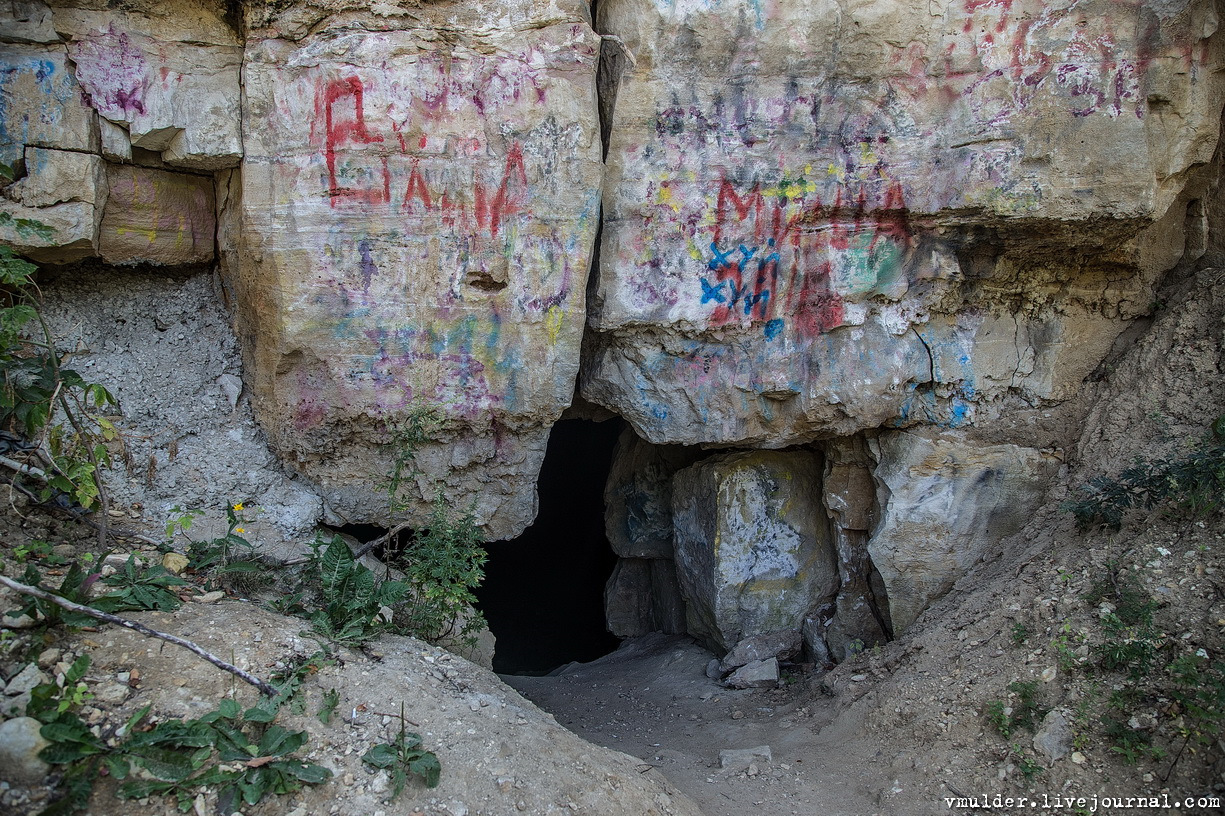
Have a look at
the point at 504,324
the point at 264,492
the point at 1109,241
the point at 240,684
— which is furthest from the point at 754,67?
the point at 240,684

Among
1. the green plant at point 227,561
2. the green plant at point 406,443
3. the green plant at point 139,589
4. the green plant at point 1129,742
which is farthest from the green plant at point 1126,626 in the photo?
the green plant at point 139,589

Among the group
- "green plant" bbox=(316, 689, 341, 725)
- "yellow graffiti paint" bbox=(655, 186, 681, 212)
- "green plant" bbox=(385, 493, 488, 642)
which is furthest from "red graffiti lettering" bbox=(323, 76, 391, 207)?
"green plant" bbox=(316, 689, 341, 725)

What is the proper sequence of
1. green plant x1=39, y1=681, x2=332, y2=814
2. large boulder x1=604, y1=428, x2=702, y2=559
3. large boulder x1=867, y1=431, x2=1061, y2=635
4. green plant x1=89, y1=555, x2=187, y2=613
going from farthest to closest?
large boulder x1=604, y1=428, x2=702, y2=559 < large boulder x1=867, y1=431, x2=1061, y2=635 < green plant x1=89, y1=555, x2=187, y2=613 < green plant x1=39, y1=681, x2=332, y2=814

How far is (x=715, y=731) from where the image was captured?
13.4 ft

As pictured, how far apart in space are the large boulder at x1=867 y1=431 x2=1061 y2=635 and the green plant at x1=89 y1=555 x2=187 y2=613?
3444mm

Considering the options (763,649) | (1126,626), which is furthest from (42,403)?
(1126,626)

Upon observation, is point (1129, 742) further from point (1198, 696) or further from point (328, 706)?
point (328, 706)

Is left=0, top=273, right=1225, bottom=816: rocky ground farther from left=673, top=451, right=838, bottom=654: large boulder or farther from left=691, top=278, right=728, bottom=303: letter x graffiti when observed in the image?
left=691, top=278, right=728, bottom=303: letter x graffiti

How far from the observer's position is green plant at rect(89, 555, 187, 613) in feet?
9.01

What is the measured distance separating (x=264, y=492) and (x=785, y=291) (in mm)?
2804

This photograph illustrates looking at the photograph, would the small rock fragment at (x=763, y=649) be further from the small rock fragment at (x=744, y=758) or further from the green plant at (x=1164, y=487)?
the green plant at (x=1164, y=487)

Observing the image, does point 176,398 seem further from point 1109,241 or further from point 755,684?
point 1109,241

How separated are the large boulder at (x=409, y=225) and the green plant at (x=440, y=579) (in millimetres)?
457

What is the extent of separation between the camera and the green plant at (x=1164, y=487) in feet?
10.9
